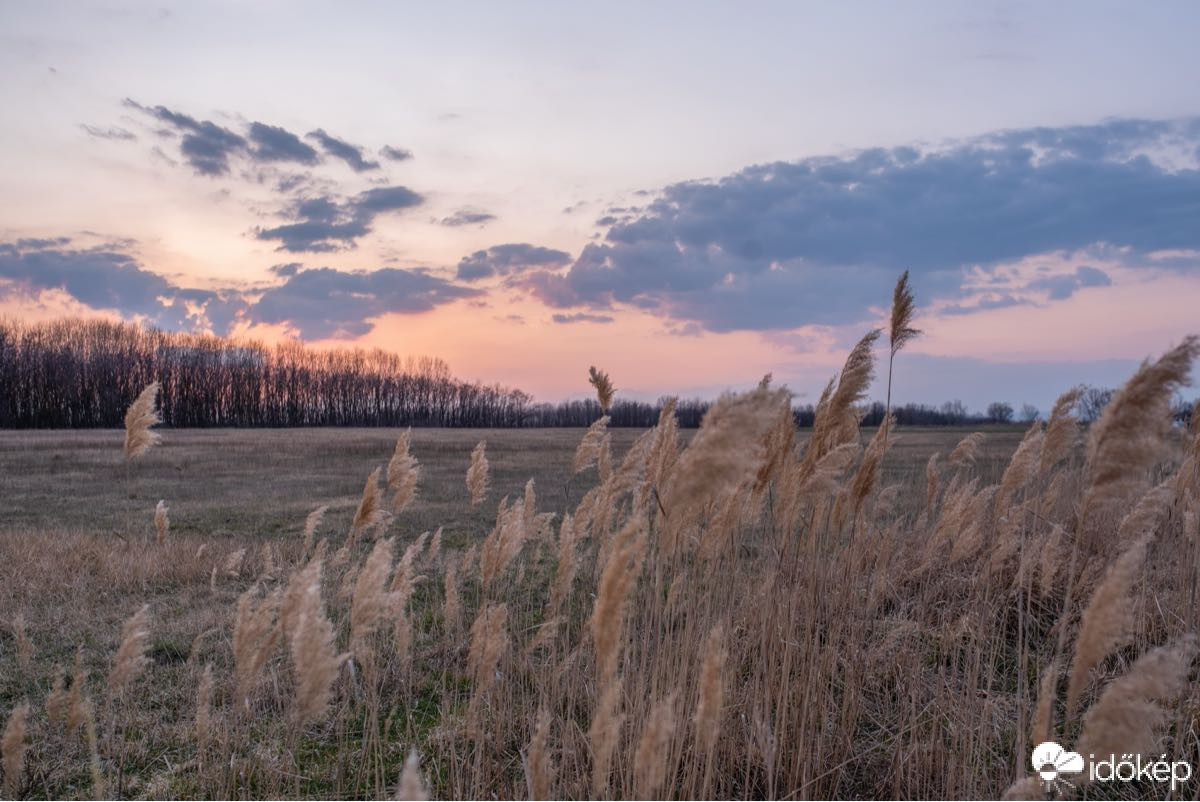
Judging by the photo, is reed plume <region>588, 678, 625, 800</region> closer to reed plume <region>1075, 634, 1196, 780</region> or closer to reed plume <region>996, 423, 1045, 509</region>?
reed plume <region>1075, 634, 1196, 780</region>

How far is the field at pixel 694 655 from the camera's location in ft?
7.51

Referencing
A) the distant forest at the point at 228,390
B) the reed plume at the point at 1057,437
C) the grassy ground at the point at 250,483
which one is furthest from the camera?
the distant forest at the point at 228,390

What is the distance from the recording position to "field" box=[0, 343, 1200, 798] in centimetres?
229

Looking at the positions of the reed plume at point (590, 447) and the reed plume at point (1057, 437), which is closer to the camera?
the reed plume at point (1057, 437)

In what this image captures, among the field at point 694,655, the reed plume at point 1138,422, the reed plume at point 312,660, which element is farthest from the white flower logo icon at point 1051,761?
the reed plume at point 312,660

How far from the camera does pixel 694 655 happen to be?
397 centimetres

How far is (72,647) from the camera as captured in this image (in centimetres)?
609

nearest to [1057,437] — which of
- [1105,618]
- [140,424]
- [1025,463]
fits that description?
[1025,463]

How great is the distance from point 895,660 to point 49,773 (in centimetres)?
474

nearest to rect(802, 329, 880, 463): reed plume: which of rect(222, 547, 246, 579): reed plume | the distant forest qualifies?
rect(222, 547, 246, 579): reed plume

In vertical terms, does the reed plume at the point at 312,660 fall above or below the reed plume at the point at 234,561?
above

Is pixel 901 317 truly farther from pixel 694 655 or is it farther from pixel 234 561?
pixel 234 561

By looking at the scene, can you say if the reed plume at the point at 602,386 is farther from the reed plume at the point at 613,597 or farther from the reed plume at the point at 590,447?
the reed plume at the point at 613,597

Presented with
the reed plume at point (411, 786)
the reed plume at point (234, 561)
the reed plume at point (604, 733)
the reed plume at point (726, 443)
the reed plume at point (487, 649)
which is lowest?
the reed plume at point (234, 561)
